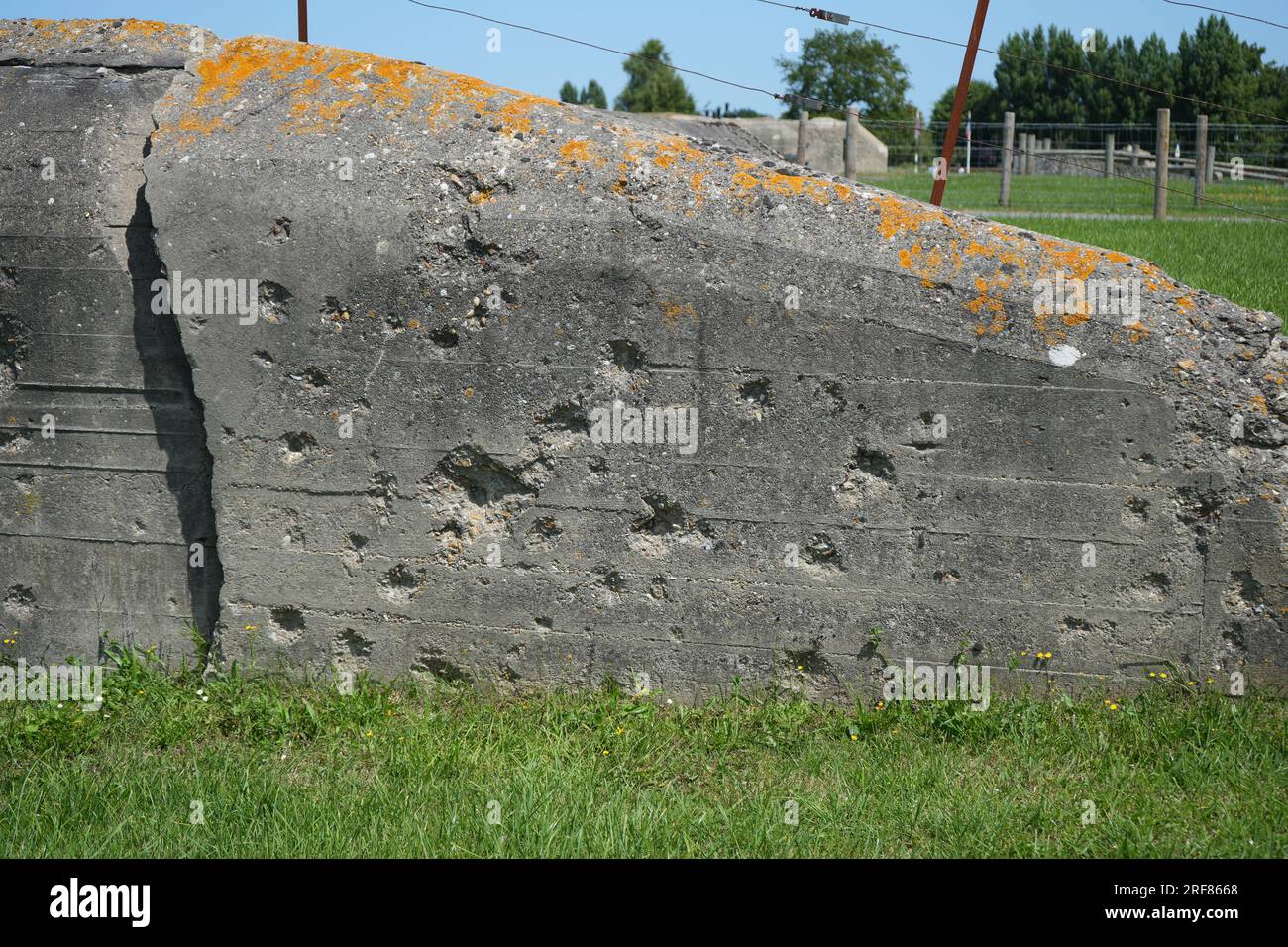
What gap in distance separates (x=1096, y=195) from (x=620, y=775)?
16.8 metres

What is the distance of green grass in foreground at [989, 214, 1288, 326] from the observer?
845 cm

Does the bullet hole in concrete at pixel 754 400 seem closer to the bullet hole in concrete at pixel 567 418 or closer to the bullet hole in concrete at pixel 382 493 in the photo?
the bullet hole in concrete at pixel 567 418

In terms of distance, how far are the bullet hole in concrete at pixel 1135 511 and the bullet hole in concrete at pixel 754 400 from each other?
1392 mm

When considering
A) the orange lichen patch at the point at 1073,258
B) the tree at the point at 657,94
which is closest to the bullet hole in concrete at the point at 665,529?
the orange lichen patch at the point at 1073,258

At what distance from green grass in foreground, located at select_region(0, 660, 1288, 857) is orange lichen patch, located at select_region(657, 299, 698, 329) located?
4.98 feet

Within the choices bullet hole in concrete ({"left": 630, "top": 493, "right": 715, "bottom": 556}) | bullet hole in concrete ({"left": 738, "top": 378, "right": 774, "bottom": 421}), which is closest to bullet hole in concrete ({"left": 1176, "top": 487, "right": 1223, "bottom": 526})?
bullet hole in concrete ({"left": 738, "top": 378, "right": 774, "bottom": 421})

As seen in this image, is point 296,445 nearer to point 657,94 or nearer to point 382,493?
point 382,493

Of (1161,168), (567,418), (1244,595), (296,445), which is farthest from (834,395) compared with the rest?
(1161,168)

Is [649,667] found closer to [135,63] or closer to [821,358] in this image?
[821,358]

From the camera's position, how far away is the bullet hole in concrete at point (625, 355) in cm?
420

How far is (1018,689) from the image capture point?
425 cm
